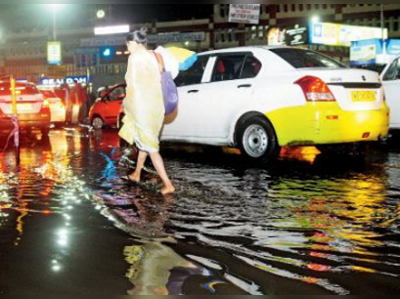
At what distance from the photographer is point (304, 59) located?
7.39 meters

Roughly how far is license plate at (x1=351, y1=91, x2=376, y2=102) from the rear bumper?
15cm

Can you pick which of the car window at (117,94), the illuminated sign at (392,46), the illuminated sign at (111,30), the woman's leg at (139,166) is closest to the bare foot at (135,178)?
the woman's leg at (139,166)

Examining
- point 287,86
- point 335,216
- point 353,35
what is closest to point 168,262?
point 335,216

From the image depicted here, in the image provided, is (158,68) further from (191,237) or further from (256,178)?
(191,237)

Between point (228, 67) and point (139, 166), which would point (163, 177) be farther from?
point (228, 67)

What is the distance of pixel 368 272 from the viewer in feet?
10.2

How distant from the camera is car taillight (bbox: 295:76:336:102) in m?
6.75

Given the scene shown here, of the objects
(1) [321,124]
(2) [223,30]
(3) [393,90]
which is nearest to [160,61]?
(1) [321,124]

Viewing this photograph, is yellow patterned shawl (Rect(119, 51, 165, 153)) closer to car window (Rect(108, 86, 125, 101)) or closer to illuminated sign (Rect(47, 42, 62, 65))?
car window (Rect(108, 86, 125, 101))

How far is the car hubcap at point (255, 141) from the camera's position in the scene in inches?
287

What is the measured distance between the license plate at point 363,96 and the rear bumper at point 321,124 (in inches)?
6.0

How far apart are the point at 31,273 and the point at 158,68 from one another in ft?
9.47

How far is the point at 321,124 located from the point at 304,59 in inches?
43.5

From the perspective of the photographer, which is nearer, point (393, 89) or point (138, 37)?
point (138, 37)
